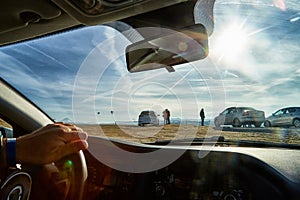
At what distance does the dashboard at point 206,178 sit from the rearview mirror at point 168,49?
45.1 inches

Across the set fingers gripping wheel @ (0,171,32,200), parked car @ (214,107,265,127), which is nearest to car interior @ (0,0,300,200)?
fingers gripping wheel @ (0,171,32,200)

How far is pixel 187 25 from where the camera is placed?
2111mm

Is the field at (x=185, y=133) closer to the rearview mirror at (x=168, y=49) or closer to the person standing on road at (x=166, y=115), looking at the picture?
the person standing on road at (x=166, y=115)

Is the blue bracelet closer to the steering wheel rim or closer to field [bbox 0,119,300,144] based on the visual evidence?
the steering wheel rim

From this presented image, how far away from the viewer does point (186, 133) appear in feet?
12.0

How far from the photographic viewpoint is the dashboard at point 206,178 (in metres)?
2.91

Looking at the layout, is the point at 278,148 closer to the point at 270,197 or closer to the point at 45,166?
→ the point at 270,197

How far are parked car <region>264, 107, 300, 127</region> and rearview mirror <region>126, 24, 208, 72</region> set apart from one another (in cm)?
146

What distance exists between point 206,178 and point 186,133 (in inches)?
21.2

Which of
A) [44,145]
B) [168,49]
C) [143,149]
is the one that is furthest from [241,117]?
[44,145]

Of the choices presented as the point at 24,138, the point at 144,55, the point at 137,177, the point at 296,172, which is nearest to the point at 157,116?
the point at 137,177

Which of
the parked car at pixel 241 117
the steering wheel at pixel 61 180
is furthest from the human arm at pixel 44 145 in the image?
the parked car at pixel 241 117

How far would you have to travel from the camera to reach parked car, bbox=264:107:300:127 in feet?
11.3

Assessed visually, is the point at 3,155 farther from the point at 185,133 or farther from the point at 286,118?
the point at 286,118
